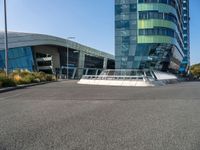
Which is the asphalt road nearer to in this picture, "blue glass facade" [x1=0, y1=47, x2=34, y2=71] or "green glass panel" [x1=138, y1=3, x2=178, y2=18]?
"green glass panel" [x1=138, y1=3, x2=178, y2=18]

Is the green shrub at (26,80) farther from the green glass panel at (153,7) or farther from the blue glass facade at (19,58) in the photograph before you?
the green glass panel at (153,7)

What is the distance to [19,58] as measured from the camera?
6462 cm

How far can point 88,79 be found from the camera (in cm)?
3569

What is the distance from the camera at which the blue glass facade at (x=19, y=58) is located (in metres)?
→ 59.1

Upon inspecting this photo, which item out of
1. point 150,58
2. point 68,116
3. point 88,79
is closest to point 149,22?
point 150,58

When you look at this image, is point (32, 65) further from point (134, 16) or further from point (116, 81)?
point (116, 81)

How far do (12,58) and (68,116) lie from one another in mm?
57051

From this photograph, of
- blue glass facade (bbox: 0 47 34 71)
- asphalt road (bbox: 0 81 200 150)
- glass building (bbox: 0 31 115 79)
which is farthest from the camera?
glass building (bbox: 0 31 115 79)

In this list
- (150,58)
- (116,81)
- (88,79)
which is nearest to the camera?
(116,81)

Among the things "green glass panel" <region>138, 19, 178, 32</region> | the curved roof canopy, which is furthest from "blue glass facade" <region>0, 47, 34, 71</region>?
"green glass panel" <region>138, 19, 178, 32</region>

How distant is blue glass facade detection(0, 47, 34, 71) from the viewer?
59112 mm

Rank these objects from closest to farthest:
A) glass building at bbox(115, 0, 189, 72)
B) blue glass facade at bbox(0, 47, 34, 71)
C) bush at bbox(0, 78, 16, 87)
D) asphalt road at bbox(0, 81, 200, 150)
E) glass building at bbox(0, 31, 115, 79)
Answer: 1. asphalt road at bbox(0, 81, 200, 150)
2. bush at bbox(0, 78, 16, 87)
3. glass building at bbox(115, 0, 189, 72)
4. blue glass facade at bbox(0, 47, 34, 71)
5. glass building at bbox(0, 31, 115, 79)

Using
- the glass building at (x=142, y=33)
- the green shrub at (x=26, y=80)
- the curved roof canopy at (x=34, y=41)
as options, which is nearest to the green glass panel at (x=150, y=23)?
the glass building at (x=142, y=33)

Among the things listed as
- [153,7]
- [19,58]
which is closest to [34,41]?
[19,58]
